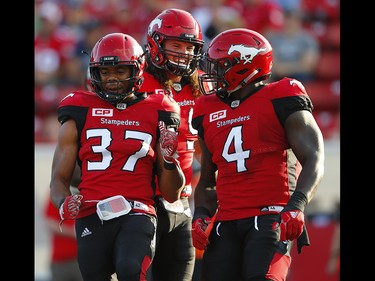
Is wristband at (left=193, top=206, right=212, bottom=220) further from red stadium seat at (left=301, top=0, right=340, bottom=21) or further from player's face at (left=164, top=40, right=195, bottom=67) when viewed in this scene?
red stadium seat at (left=301, top=0, right=340, bottom=21)

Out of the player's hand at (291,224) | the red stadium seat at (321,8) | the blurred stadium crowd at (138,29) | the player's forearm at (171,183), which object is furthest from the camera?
the red stadium seat at (321,8)

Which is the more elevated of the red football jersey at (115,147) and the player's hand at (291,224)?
the red football jersey at (115,147)

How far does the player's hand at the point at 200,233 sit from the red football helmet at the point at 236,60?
2.70ft

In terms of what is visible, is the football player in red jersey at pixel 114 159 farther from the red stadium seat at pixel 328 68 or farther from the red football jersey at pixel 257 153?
the red stadium seat at pixel 328 68

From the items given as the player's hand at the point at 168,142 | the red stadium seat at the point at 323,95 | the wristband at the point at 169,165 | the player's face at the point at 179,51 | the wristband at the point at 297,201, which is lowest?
the wristband at the point at 297,201

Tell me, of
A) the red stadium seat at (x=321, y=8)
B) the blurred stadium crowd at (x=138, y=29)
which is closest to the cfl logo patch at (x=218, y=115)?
the blurred stadium crowd at (x=138, y=29)

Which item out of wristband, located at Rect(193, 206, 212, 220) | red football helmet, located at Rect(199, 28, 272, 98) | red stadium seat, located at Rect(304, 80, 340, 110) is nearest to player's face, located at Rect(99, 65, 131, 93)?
red football helmet, located at Rect(199, 28, 272, 98)

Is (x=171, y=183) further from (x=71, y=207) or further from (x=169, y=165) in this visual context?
(x=71, y=207)

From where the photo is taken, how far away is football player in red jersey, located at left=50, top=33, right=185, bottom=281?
5.29 m

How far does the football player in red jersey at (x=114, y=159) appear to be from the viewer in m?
5.29

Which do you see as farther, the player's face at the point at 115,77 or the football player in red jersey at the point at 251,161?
the player's face at the point at 115,77

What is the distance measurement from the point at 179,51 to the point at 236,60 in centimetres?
86
